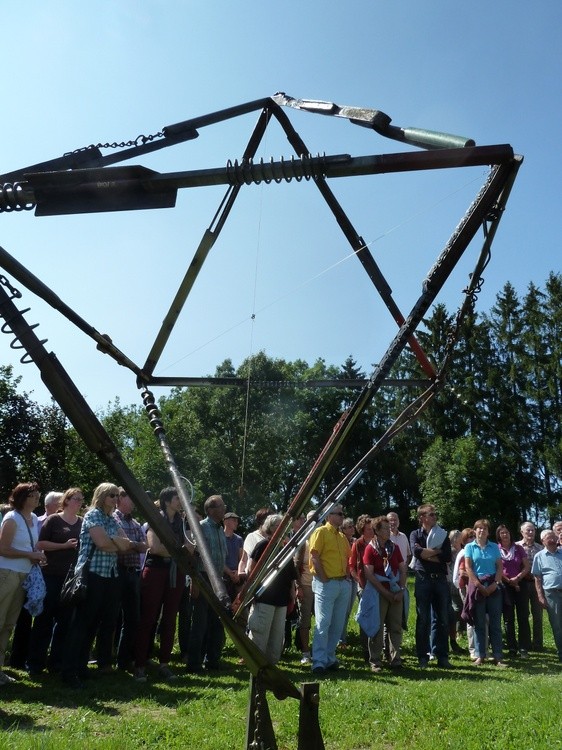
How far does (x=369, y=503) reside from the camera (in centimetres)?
5250

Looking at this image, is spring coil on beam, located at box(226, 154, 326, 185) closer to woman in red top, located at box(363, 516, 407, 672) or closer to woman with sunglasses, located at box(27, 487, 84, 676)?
woman with sunglasses, located at box(27, 487, 84, 676)

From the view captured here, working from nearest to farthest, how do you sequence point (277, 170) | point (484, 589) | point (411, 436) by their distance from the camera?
1. point (277, 170)
2. point (484, 589)
3. point (411, 436)

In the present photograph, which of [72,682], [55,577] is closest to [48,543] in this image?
[55,577]

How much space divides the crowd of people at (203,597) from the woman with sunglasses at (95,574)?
0.01m

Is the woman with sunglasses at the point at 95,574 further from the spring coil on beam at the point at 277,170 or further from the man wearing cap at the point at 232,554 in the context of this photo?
the spring coil on beam at the point at 277,170

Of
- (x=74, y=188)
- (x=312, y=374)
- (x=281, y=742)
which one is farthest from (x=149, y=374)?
(x=312, y=374)

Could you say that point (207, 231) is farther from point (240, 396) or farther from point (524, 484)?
point (524, 484)

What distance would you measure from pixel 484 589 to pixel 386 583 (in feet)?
6.47

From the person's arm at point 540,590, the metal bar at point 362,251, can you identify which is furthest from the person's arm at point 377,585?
the metal bar at point 362,251

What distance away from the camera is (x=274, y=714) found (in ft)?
21.6

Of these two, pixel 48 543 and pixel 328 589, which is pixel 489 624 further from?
pixel 48 543

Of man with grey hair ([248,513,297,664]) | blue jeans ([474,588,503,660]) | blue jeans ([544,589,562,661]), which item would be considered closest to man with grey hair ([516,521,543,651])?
blue jeans ([544,589,562,661])

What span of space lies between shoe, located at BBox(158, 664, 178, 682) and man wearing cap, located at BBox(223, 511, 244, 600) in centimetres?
175

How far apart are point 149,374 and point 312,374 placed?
44.1 meters
